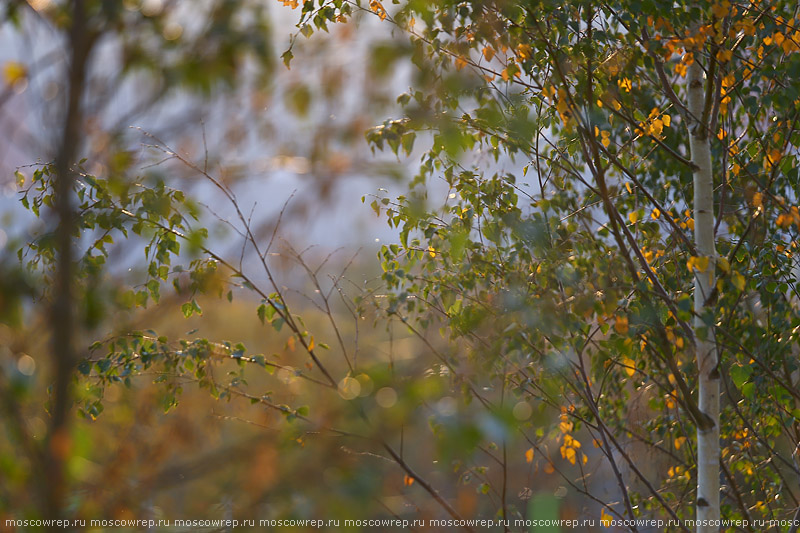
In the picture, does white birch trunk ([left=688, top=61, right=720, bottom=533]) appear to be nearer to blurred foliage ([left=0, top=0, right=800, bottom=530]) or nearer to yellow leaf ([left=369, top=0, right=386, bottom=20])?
blurred foliage ([left=0, top=0, right=800, bottom=530])

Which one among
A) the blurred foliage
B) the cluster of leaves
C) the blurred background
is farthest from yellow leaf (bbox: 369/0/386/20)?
the blurred background

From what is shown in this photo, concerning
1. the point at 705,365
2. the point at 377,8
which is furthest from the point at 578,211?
the point at 377,8

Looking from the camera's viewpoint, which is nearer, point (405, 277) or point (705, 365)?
point (705, 365)

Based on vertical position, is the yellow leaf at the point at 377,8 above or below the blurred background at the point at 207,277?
above

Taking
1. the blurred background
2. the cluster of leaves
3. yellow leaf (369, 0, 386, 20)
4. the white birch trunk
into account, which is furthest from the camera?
yellow leaf (369, 0, 386, 20)

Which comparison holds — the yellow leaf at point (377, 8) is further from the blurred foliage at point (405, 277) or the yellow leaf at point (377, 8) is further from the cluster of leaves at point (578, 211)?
the cluster of leaves at point (578, 211)

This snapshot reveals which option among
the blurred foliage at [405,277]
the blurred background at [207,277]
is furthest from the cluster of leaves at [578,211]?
the blurred background at [207,277]

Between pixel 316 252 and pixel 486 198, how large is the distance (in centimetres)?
62

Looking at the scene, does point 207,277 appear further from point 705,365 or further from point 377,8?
point 705,365

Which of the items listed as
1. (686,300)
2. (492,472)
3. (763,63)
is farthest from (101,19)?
(492,472)

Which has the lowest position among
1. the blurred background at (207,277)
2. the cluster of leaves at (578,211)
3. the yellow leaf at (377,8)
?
the blurred background at (207,277)

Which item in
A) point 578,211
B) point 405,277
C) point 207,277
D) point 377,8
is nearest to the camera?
point 207,277

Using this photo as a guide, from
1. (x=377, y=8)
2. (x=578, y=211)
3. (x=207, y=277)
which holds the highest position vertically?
(x=377, y=8)

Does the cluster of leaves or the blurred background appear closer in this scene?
the blurred background
